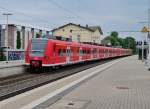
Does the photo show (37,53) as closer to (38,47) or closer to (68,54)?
(38,47)

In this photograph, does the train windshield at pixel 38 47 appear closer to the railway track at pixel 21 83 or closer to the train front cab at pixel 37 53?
the train front cab at pixel 37 53

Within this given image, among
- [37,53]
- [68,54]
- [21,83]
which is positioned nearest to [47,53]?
[37,53]

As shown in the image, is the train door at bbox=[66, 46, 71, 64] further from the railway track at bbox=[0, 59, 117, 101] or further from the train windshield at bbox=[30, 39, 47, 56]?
the train windshield at bbox=[30, 39, 47, 56]

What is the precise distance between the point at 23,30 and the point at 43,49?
138 feet

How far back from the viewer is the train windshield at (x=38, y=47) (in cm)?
2345

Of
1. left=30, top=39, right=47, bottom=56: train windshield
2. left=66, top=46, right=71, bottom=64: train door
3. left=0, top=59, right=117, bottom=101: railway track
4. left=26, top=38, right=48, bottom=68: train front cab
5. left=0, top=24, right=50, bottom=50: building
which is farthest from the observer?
left=0, top=24, right=50, bottom=50: building

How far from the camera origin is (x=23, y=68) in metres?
24.8

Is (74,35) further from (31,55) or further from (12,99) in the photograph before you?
(12,99)

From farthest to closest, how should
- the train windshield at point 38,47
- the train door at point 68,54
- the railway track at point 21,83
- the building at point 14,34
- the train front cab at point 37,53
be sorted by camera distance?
1. the building at point 14,34
2. the train door at point 68,54
3. the train windshield at point 38,47
4. the train front cab at point 37,53
5. the railway track at point 21,83

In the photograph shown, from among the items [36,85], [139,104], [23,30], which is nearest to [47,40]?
[36,85]

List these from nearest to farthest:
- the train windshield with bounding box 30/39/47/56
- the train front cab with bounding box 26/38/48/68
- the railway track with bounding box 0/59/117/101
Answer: the railway track with bounding box 0/59/117/101 < the train front cab with bounding box 26/38/48/68 < the train windshield with bounding box 30/39/47/56

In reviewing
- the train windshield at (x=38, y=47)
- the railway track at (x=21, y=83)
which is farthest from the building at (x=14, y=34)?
the railway track at (x=21, y=83)

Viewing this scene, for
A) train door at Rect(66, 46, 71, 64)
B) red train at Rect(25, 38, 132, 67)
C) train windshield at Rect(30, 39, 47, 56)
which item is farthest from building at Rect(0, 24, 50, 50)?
train windshield at Rect(30, 39, 47, 56)

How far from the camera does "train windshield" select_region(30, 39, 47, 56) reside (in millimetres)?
23453
